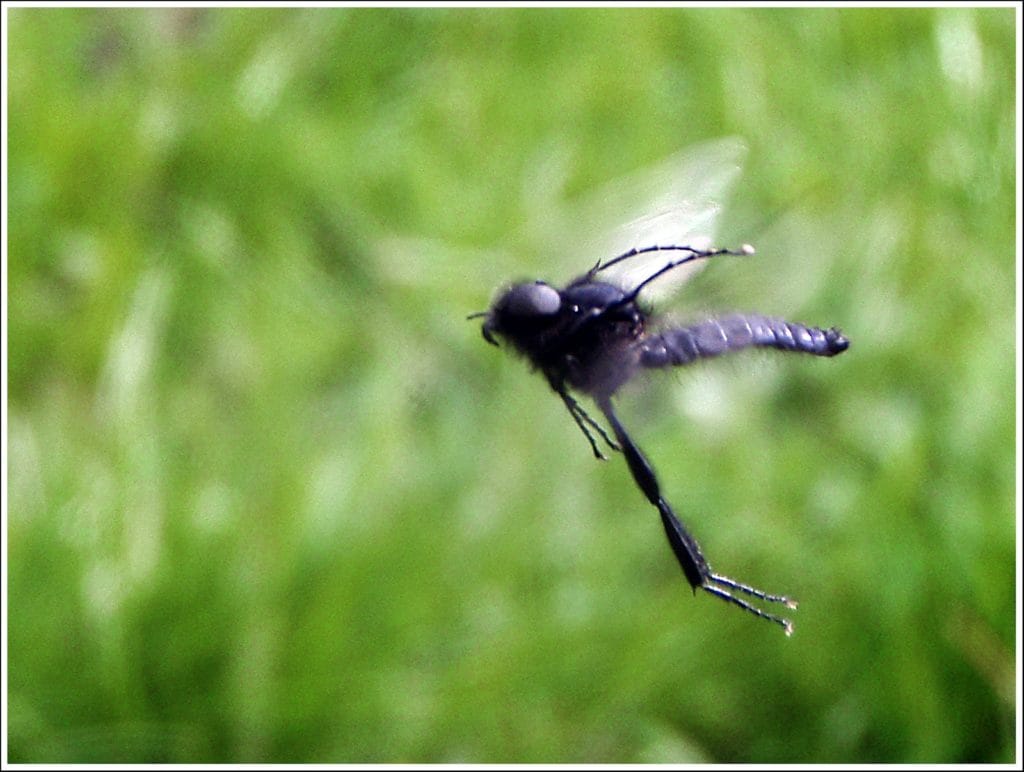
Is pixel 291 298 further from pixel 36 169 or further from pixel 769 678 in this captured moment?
pixel 769 678

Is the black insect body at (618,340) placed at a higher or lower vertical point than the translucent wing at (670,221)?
lower

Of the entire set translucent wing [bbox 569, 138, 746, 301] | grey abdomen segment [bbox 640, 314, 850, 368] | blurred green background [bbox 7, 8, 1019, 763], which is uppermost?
blurred green background [bbox 7, 8, 1019, 763]

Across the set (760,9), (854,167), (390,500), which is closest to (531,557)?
(390,500)

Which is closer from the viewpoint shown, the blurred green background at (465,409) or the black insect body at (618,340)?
the black insect body at (618,340)

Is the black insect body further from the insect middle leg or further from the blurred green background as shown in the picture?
the blurred green background

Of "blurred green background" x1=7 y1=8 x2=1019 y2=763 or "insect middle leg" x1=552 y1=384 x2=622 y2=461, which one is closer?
"insect middle leg" x1=552 y1=384 x2=622 y2=461

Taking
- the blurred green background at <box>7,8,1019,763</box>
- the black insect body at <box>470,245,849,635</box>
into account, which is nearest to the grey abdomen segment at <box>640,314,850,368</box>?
the black insect body at <box>470,245,849,635</box>

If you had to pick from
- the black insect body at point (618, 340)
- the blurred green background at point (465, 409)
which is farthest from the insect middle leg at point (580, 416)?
the blurred green background at point (465, 409)

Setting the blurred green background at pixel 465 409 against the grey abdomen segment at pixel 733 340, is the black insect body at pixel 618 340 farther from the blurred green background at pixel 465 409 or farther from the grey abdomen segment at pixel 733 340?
the blurred green background at pixel 465 409
